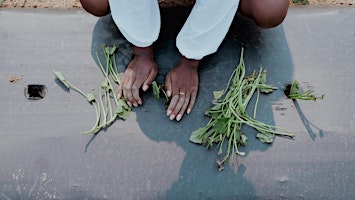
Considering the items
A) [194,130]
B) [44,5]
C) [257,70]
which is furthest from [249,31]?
[44,5]

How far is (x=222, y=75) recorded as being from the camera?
1.48 metres

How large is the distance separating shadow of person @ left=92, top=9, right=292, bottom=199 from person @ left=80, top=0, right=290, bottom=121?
3 cm

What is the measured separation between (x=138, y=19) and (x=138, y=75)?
178mm

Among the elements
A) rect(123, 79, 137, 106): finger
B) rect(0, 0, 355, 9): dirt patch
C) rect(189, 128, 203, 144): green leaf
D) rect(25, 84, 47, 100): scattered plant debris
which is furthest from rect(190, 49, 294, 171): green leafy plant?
rect(0, 0, 355, 9): dirt patch

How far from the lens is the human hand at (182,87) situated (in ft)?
4.55

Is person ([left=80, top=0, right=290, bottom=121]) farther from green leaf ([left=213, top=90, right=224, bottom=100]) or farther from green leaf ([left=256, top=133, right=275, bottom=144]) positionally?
green leaf ([left=256, top=133, right=275, bottom=144])

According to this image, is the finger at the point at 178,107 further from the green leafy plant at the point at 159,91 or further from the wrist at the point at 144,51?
the wrist at the point at 144,51

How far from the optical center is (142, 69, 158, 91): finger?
55.8 inches

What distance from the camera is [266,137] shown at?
4.44ft

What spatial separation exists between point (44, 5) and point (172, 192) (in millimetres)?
1049

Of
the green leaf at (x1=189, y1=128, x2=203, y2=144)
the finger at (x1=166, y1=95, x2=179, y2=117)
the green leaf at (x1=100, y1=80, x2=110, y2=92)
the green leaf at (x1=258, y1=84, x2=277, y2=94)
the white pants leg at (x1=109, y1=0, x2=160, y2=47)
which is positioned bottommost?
the green leaf at (x1=189, y1=128, x2=203, y2=144)

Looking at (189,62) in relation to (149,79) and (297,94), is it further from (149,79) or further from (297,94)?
(297,94)

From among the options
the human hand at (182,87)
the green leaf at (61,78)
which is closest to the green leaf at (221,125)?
the human hand at (182,87)

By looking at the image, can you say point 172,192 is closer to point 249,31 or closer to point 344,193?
point 344,193
